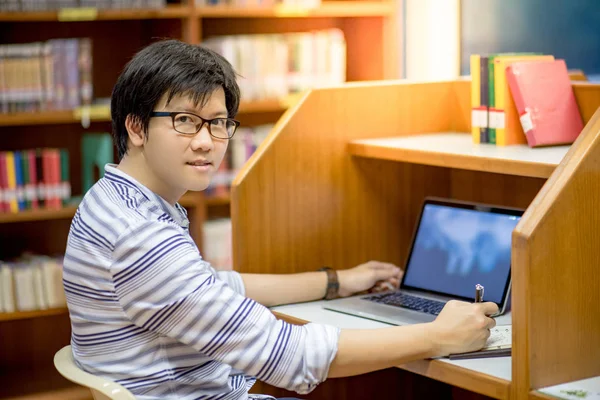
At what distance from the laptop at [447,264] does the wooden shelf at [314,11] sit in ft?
5.12

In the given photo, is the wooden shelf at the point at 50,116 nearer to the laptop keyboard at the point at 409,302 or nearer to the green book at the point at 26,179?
the green book at the point at 26,179

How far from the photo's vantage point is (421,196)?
97.8 inches

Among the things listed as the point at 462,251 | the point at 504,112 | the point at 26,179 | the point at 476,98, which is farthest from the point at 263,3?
the point at 462,251

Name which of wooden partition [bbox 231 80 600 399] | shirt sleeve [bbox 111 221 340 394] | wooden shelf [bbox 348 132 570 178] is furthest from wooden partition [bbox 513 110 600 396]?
shirt sleeve [bbox 111 221 340 394]

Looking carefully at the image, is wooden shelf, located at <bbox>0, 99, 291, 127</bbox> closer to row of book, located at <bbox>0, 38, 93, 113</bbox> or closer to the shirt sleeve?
row of book, located at <bbox>0, 38, 93, 113</bbox>

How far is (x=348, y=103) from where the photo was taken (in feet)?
7.45

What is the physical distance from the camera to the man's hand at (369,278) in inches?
85.2

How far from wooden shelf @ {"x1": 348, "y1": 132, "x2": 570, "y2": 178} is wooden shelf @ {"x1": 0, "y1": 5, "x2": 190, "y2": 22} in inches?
54.9

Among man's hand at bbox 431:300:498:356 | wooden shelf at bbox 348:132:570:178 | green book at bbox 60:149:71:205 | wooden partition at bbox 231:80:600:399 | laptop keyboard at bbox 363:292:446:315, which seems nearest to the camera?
wooden partition at bbox 231:80:600:399

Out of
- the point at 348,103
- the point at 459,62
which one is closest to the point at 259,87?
the point at 459,62

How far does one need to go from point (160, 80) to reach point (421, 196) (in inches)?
43.0

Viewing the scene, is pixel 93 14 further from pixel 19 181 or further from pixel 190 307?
pixel 190 307

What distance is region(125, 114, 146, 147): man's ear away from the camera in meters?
1.59

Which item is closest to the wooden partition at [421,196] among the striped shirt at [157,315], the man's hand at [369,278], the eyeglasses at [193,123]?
→ the man's hand at [369,278]
